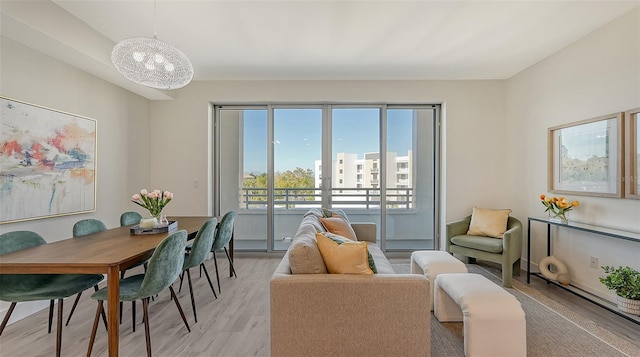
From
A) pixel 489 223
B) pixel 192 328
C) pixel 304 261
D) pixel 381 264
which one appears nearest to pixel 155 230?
pixel 192 328

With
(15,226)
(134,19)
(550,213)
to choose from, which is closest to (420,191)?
(550,213)

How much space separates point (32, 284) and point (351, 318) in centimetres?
237

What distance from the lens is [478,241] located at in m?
3.57

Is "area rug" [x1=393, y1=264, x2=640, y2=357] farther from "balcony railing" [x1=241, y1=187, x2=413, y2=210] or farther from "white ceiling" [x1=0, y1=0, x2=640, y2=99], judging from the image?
"white ceiling" [x1=0, y1=0, x2=640, y2=99]

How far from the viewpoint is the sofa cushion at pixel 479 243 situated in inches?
133

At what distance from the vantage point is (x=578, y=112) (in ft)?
10.2

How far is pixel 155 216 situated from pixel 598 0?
14.6 feet

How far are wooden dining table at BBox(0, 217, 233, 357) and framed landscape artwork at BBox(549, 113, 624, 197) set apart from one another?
4.17 m

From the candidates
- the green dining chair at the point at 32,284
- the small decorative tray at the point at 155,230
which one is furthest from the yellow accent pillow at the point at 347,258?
the green dining chair at the point at 32,284

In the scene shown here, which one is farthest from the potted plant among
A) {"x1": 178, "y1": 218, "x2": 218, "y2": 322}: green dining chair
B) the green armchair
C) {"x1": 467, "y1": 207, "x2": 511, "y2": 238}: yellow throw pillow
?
{"x1": 178, "y1": 218, "x2": 218, "y2": 322}: green dining chair

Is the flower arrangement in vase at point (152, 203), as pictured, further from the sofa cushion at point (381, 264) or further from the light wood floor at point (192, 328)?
the sofa cushion at point (381, 264)

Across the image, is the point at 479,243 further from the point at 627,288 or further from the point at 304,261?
the point at 304,261

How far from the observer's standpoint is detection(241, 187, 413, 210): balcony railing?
15.0 ft

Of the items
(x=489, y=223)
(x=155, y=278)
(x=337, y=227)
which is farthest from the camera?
(x=489, y=223)
